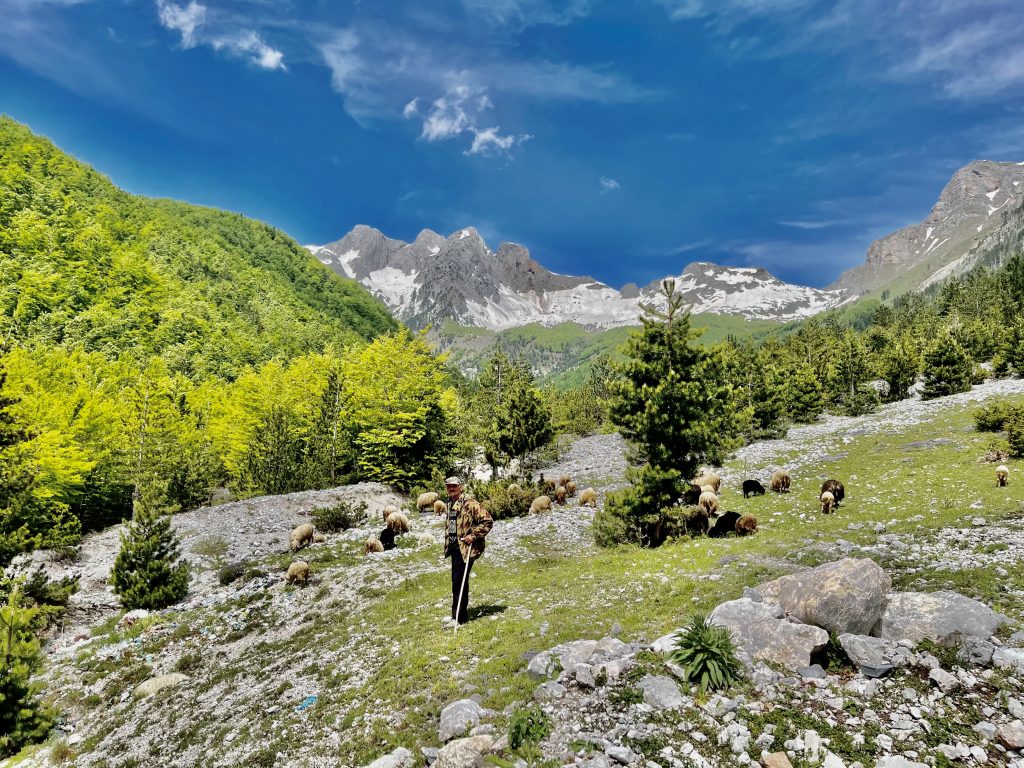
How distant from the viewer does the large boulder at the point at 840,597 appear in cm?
885

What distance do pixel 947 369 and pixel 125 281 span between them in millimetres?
127496

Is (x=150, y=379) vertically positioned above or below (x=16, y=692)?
above

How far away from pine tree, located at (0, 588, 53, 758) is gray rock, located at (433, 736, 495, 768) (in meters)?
10.4

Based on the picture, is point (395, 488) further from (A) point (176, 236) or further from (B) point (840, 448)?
(A) point (176, 236)

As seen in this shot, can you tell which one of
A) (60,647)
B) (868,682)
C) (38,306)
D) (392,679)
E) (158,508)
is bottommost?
(60,647)

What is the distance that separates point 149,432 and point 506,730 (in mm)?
37939

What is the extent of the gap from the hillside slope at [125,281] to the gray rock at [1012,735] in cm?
7658

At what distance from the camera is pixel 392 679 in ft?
33.3

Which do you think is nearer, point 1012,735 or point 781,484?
point 1012,735

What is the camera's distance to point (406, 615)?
14789 millimetres

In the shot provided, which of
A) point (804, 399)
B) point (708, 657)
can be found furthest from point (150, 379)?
point (804, 399)

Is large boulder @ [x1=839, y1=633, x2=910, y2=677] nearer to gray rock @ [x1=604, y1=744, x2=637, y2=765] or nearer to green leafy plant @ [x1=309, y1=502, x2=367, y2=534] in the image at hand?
gray rock @ [x1=604, y1=744, x2=637, y2=765]

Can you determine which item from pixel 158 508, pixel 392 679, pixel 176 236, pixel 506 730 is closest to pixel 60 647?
pixel 158 508

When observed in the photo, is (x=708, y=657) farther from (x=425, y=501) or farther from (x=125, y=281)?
(x=125, y=281)
